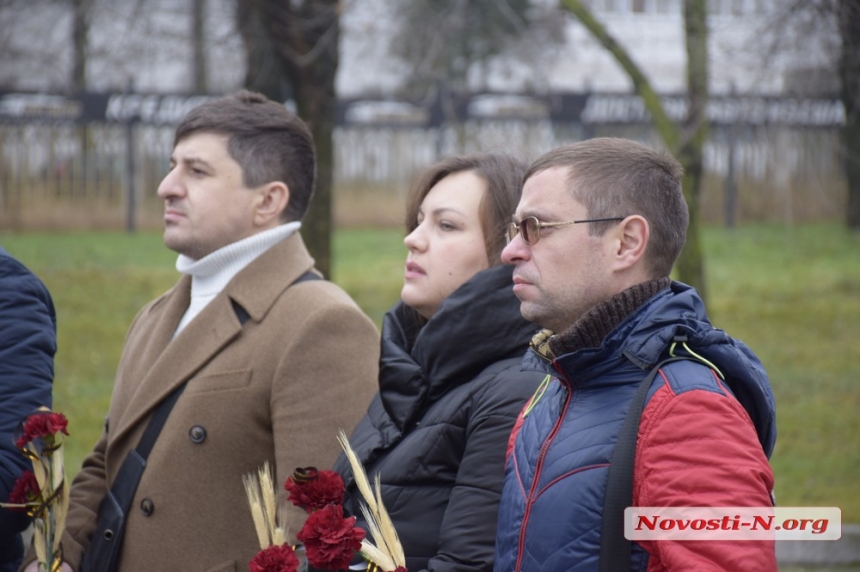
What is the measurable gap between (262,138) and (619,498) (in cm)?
196

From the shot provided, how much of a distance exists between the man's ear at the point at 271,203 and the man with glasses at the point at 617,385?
50.7 inches

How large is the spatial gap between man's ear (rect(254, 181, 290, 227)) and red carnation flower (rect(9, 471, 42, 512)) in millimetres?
1017

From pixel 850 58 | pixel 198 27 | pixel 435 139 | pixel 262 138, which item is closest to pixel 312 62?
pixel 198 27

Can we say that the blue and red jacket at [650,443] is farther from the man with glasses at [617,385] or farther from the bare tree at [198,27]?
the bare tree at [198,27]

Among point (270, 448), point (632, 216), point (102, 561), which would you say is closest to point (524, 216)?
point (632, 216)

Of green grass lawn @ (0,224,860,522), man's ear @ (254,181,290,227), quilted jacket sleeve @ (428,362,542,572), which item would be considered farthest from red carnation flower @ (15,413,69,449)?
green grass lawn @ (0,224,860,522)

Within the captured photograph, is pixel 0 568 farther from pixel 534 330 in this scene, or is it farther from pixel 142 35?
pixel 142 35

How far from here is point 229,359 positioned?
3.22 m

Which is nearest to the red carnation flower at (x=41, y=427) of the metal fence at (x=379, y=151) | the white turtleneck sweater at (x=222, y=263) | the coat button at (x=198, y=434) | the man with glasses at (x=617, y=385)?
the coat button at (x=198, y=434)

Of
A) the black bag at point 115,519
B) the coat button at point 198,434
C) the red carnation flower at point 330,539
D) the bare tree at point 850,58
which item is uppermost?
the bare tree at point 850,58

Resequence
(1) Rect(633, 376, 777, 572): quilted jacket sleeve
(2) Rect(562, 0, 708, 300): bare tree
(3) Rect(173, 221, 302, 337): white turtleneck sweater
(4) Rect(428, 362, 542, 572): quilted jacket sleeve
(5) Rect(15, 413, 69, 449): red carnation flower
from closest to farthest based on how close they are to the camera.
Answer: (1) Rect(633, 376, 777, 572): quilted jacket sleeve
(4) Rect(428, 362, 542, 572): quilted jacket sleeve
(5) Rect(15, 413, 69, 449): red carnation flower
(3) Rect(173, 221, 302, 337): white turtleneck sweater
(2) Rect(562, 0, 708, 300): bare tree

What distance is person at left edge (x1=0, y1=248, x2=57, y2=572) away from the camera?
3104 mm

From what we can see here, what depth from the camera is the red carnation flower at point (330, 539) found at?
84.6 inches

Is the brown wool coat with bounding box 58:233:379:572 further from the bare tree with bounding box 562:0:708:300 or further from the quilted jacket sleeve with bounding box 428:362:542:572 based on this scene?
the bare tree with bounding box 562:0:708:300
